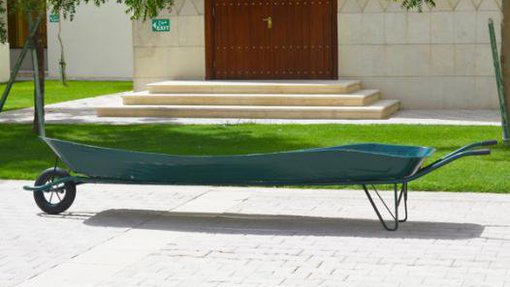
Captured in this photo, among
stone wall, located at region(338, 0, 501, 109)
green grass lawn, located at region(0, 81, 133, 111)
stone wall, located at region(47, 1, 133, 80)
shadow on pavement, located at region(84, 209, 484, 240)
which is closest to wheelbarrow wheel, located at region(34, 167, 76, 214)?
shadow on pavement, located at region(84, 209, 484, 240)

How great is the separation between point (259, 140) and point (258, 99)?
5.03 metres

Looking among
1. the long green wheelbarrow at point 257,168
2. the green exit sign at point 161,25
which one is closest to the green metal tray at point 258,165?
the long green wheelbarrow at point 257,168

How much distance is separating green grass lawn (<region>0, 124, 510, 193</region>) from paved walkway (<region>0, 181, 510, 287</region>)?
1.48 m

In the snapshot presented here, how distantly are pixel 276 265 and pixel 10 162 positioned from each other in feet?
23.3

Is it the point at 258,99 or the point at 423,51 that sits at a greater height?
the point at 423,51

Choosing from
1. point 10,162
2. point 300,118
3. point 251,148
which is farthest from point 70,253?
point 300,118

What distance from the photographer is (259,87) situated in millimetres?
22391

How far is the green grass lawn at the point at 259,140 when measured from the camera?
12.9m

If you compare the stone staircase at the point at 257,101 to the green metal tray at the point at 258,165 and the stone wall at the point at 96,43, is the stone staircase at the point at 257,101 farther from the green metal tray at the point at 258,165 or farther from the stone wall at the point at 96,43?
the stone wall at the point at 96,43

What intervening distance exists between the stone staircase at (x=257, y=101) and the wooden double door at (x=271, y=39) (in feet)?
3.76

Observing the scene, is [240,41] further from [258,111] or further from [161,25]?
[258,111]

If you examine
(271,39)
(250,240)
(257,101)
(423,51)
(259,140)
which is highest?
(271,39)

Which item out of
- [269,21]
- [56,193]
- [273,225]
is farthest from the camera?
[269,21]

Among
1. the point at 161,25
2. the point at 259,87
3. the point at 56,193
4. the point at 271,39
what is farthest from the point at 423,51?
the point at 56,193
